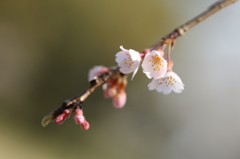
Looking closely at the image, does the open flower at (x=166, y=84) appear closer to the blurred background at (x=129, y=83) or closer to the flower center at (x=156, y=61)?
the flower center at (x=156, y=61)

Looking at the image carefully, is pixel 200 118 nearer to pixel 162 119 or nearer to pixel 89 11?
pixel 162 119

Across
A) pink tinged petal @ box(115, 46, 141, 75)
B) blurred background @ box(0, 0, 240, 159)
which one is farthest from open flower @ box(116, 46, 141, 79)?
blurred background @ box(0, 0, 240, 159)

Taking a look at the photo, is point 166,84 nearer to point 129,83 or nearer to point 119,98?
point 119,98

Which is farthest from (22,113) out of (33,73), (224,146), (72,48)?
(224,146)

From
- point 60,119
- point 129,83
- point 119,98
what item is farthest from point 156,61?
point 129,83

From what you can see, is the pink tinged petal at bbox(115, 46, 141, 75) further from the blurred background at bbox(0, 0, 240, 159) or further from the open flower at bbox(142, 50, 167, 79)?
the blurred background at bbox(0, 0, 240, 159)

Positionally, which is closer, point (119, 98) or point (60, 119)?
point (60, 119)

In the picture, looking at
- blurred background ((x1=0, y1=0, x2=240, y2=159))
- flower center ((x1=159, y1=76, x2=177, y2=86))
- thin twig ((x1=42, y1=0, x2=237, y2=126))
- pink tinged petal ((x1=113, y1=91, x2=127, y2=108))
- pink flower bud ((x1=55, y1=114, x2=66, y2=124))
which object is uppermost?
blurred background ((x1=0, y1=0, x2=240, y2=159))
